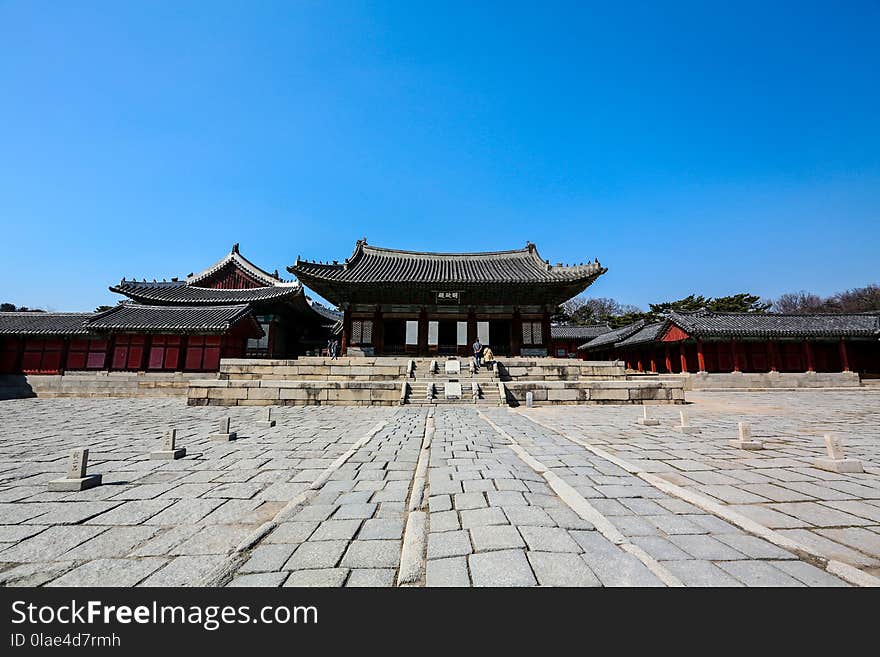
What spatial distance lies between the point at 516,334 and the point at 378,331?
7.95m

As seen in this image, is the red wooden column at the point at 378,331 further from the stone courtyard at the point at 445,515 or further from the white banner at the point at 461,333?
the stone courtyard at the point at 445,515

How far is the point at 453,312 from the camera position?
21.1 meters

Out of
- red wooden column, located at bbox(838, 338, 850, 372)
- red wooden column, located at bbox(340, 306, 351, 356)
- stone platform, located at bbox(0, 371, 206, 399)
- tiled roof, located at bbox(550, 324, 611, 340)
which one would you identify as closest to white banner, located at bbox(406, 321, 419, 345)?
red wooden column, located at bbox(340, 306, 351, 356)

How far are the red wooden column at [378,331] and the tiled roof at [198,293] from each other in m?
6.69

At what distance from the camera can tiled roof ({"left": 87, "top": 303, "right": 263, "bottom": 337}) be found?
1866 centimetres

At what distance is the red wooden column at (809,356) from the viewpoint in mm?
22438

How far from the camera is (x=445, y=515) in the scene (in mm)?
2766

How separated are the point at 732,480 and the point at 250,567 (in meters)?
4.59

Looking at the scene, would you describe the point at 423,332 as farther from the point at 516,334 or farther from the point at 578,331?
the point at 578,331

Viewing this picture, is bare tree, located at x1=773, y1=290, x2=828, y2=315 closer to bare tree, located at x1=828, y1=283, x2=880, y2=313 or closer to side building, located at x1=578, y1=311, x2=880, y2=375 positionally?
bare tree, located at x1=828, y1=283, x2=880, y2=313

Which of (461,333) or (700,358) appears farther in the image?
(700,358)

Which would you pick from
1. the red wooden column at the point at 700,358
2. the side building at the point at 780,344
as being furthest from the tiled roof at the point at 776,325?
the red wooden column at the point at 700,358

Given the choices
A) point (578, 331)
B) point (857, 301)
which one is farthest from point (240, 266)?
Answer: point (857, 301)
